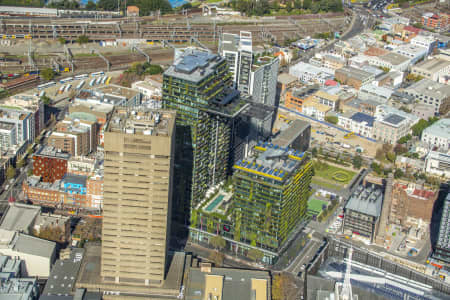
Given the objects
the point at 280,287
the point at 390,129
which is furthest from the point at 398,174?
the point at 280,287

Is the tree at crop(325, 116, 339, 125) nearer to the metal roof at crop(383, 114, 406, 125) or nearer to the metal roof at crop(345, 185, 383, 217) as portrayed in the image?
the metal roof at crop(383, 114, 406, 125)

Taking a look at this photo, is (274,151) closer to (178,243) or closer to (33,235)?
(178,243)

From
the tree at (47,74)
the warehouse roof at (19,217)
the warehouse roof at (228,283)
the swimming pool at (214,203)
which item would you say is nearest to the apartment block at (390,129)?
the swimming pool at (214,203)

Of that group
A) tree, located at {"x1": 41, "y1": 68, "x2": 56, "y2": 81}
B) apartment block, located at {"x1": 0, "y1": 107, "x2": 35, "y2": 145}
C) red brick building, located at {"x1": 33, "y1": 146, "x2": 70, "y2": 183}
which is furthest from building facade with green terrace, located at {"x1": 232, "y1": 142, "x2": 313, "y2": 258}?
tree, located at {"x1": 41, "y1": 68, "x2": 56, "y2": 81}

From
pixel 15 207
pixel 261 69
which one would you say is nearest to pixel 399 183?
pixel 261 69

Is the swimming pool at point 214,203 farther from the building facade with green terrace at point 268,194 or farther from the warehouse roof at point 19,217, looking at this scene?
the warehouse roof at point 19,217

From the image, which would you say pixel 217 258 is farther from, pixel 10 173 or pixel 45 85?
pixel 45 85
